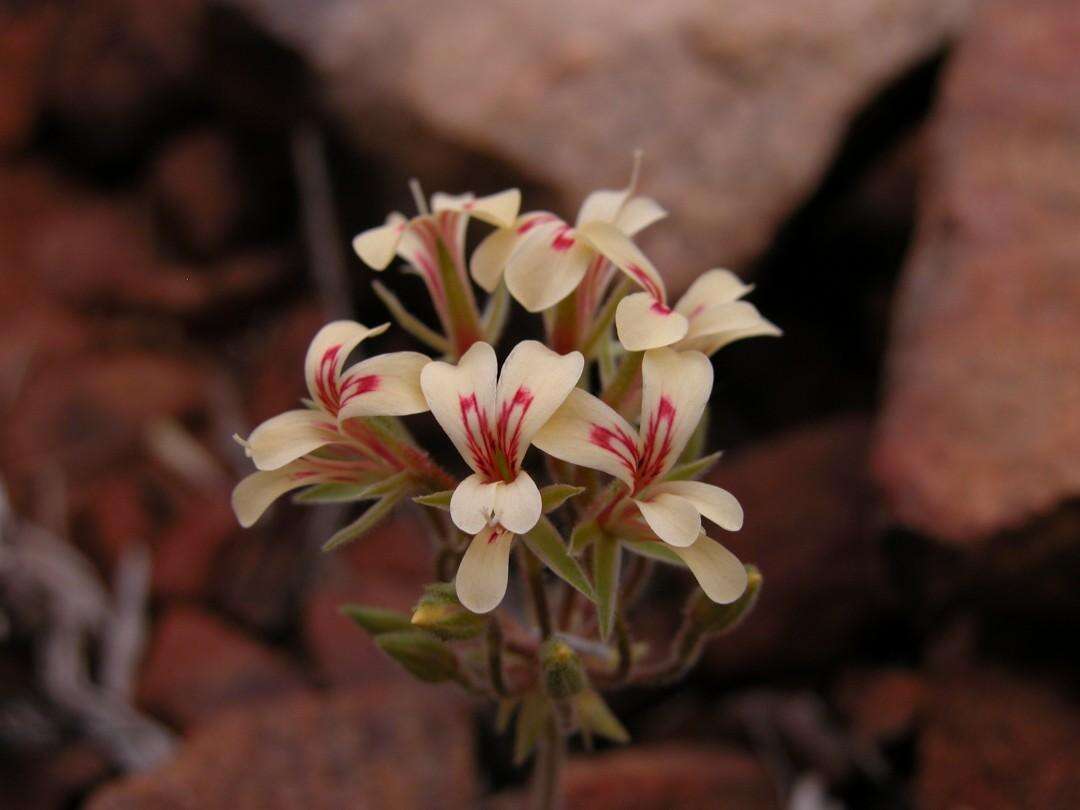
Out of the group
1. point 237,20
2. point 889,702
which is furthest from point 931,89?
point 237,20

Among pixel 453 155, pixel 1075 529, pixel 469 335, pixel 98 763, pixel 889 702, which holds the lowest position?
pixel 889 702

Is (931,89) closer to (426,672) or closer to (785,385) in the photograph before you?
(785,385)

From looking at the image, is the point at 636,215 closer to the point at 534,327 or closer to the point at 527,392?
the point at 527,392

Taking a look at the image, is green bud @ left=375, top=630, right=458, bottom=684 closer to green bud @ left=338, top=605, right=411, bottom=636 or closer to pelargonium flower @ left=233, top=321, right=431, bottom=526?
green bud @ left=338, top=605, right=411, bottom=636

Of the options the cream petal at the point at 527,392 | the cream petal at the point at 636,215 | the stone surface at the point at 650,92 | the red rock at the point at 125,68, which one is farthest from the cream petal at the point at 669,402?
the red rock at the point at 125,68

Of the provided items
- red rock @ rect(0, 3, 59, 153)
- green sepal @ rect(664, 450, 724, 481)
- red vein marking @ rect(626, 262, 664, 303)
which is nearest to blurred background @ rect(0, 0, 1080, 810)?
red rock @ rect(0, 3, 59, 153)

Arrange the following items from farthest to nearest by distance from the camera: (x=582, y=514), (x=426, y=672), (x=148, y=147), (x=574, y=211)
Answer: (x=148, y=147), (x=574, y=211), (x=426, y=672), (x=582, y=514)

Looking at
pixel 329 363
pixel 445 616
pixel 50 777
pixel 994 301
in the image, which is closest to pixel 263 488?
pixel 329 363

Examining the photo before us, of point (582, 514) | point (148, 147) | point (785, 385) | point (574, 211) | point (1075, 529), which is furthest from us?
point (148, 147)
